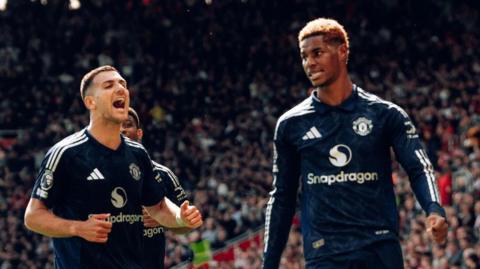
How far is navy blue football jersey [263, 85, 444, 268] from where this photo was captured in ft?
22.0

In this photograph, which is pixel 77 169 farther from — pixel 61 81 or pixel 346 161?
pixel 61 81

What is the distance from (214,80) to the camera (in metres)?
30.4

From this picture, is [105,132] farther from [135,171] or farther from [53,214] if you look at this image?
[53,214]

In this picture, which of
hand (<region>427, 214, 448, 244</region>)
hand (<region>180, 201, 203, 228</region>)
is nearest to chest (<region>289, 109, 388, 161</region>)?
hand (<region>427, 214, 448, 244</region>)

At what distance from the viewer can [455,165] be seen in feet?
62.2

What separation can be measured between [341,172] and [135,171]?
1721 mm

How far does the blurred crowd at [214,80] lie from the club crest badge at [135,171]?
36.1 feet

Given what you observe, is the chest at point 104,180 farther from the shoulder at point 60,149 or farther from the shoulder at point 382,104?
the shoulder at point 382,104

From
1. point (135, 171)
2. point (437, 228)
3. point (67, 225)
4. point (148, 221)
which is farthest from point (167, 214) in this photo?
point (437, 228)

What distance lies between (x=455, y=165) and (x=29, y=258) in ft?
29.8

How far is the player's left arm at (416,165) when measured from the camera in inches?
249

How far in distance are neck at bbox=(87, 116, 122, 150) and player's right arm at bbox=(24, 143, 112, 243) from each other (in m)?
0.24

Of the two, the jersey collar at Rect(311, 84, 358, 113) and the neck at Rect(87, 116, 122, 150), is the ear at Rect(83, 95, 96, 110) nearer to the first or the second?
the neck at Rect(87, 116, 122, 150)

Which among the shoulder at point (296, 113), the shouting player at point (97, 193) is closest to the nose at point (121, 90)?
the shouting player at point (97, 193)
